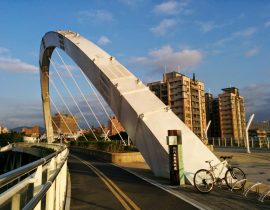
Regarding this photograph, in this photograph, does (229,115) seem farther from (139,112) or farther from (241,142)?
(139,112)

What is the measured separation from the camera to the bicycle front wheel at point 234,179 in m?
12.0

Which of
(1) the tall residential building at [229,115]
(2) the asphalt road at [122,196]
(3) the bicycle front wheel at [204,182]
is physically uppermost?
(1) the tall residential building at [229,115]

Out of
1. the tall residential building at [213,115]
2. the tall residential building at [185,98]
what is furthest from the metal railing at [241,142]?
the tall residential building at [213,115]

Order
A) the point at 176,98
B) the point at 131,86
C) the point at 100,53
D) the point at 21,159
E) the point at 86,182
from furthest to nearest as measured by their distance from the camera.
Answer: the point at 176,98 → the point at 21,159 → the point at 100,53 → the point at 131,86 → the point at 86,182

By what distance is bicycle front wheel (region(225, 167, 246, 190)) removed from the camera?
1205 centimetres

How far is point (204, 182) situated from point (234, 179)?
4.70 ft

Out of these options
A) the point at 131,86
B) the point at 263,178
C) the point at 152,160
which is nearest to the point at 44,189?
the point at 152,160

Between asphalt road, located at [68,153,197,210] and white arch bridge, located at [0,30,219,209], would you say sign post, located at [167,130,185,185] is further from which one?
asphalt road, located at [68,153,197,210]

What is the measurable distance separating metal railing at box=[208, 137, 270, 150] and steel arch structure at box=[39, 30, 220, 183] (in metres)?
22.0

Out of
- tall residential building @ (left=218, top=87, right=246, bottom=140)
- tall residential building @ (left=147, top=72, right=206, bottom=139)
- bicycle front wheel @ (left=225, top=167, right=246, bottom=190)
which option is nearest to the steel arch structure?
bicycle front wheel @ (left=225, top=167, right=246, bottom=190)

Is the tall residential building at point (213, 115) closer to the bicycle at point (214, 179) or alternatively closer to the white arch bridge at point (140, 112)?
the white arch bridge at point (140, 112)

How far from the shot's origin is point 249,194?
11.2m

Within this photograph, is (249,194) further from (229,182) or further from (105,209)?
(105,209)

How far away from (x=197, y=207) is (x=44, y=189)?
5.46 m
